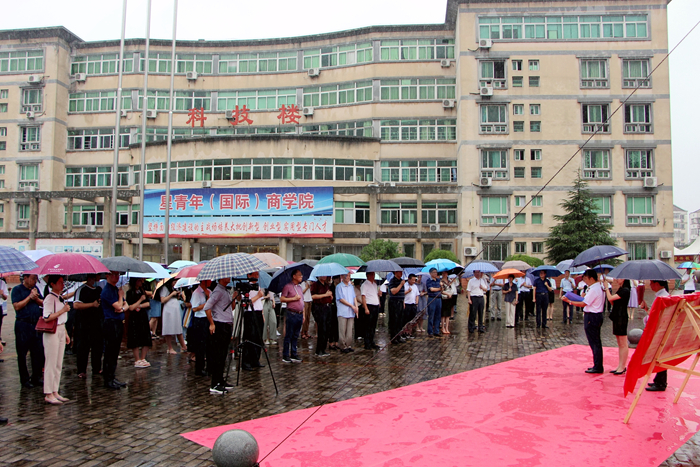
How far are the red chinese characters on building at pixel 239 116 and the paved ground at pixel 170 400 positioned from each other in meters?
26.4

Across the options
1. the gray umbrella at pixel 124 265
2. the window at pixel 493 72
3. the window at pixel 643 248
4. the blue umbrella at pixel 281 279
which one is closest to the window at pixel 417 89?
the window at pixel 493 72

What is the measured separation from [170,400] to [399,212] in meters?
27.4

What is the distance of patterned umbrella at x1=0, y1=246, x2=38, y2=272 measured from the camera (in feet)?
21.9

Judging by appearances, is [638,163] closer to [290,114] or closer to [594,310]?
[290,114]

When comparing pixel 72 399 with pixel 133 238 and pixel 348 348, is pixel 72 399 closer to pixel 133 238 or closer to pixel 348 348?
pixel 348 348

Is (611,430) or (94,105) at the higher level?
(94,105)

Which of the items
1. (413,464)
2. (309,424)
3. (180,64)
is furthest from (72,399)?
(180,64)

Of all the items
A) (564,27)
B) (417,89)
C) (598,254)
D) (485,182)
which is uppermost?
(564,27)

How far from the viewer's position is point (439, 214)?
33406 millimetres

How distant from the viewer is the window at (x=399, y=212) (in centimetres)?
3347

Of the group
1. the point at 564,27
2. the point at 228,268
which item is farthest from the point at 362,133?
the point at 228,268

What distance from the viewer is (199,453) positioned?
5039 millimetres

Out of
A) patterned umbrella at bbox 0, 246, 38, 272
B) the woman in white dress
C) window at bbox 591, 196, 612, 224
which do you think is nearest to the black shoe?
patterned umbrella at bbox 0, 246, 38, 272

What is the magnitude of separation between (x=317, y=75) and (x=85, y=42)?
17.1 m
